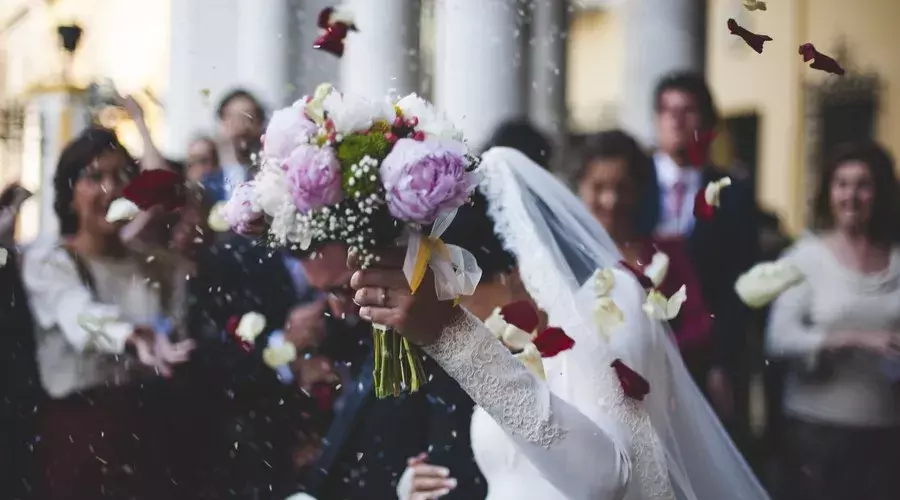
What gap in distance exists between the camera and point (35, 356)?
3.67 metres

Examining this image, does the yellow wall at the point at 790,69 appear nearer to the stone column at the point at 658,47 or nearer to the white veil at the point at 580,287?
the stone column at the point at 658,47

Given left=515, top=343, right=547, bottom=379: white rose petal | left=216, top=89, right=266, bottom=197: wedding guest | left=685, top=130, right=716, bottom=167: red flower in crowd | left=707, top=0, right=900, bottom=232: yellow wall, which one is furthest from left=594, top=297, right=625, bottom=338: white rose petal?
left=707, top=0, right=900, bottom=232: yellow wall

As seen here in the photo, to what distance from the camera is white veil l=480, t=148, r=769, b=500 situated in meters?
2.39

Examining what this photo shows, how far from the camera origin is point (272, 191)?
1.70 metres

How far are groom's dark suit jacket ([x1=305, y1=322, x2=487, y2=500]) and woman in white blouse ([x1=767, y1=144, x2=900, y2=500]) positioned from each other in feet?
5.06

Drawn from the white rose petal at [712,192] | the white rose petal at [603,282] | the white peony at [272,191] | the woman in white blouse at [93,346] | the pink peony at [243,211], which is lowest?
the woman in white blouse at [93,346]

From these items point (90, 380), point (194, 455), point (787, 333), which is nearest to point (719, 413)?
point (787, 333)

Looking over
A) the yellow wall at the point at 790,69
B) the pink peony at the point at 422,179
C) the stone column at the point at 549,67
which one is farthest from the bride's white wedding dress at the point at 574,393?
the yellow wall at the point at 790,69

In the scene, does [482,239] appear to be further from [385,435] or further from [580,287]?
[385,435]

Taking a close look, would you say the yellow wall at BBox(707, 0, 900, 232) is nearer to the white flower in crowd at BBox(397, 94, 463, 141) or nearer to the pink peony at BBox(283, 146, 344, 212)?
the white flower in crowd at BBox(397, 94, 463, 141)

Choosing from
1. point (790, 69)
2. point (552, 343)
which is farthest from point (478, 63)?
point (790, 69)

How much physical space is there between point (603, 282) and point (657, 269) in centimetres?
64

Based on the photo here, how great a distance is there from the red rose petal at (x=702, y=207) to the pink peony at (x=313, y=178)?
6.08 feet

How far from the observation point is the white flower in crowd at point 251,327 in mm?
3355
